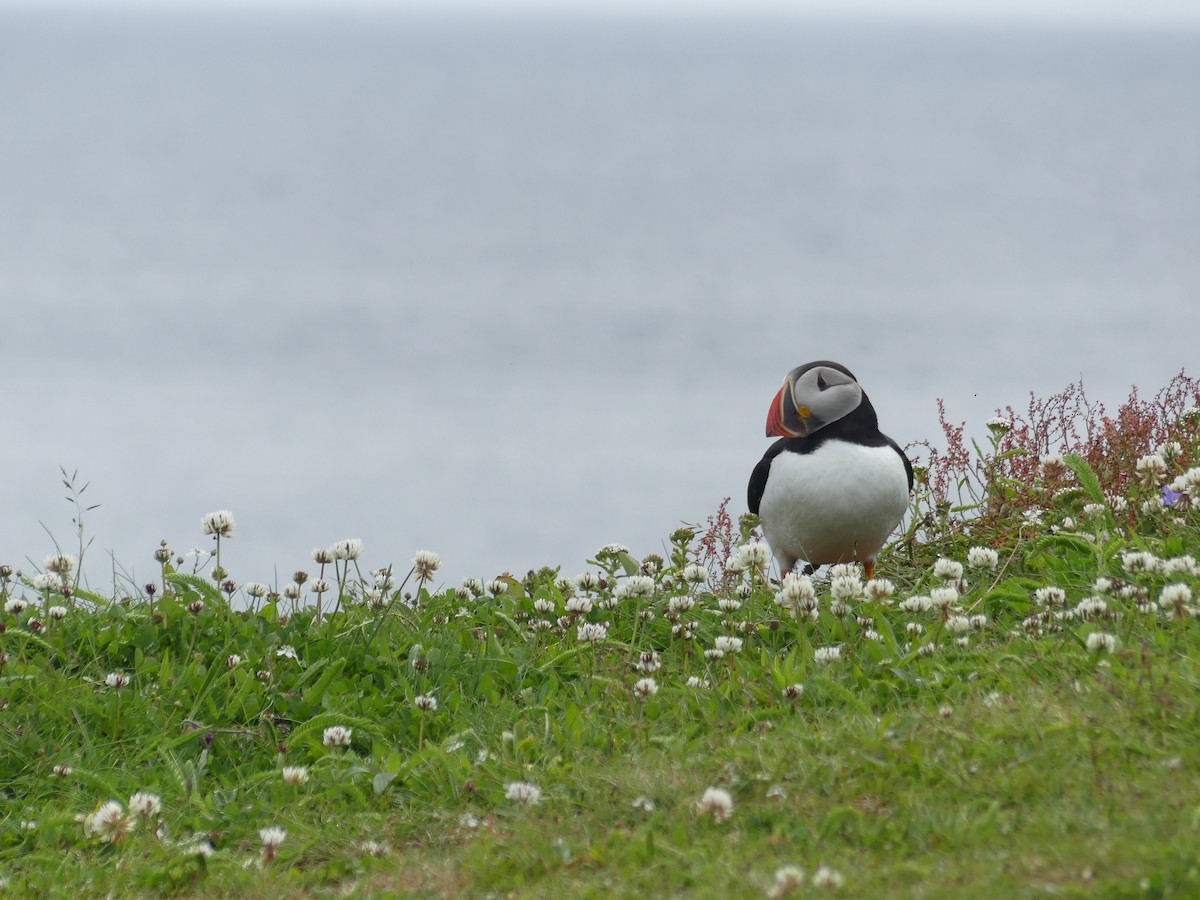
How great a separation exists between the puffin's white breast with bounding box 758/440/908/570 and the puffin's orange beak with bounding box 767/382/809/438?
224mm

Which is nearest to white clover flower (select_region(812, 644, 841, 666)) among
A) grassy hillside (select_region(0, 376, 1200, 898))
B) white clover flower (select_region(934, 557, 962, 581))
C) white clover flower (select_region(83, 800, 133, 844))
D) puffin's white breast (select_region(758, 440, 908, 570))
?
grassy hillside (select_region(0, 376, 1200, 898))

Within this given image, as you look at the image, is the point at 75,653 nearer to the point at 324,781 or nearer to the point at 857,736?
the point at 324,781

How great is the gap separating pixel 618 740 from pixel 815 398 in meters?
3.29

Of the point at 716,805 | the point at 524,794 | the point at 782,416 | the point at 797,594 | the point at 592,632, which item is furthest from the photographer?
the point at 782,416

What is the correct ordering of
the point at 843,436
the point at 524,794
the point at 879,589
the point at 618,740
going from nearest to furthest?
the point at 524,794, the point at 618,740, the point at 879,589, the point at 843,436

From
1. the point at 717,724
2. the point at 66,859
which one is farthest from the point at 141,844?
the point at 717,724

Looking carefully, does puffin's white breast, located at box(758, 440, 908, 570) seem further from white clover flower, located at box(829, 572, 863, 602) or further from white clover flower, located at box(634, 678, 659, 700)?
white clover flower, located at box(634, 678, 659, 700)

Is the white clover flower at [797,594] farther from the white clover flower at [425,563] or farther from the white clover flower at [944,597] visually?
the white clover flower at [425,563]

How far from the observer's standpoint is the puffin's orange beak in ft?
25.1

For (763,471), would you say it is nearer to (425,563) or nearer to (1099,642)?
(425,563)

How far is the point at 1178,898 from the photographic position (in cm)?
285

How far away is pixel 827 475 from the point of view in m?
7.19

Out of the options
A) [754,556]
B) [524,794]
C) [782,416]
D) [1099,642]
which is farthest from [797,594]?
[782,416]

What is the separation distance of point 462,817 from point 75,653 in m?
2.91
